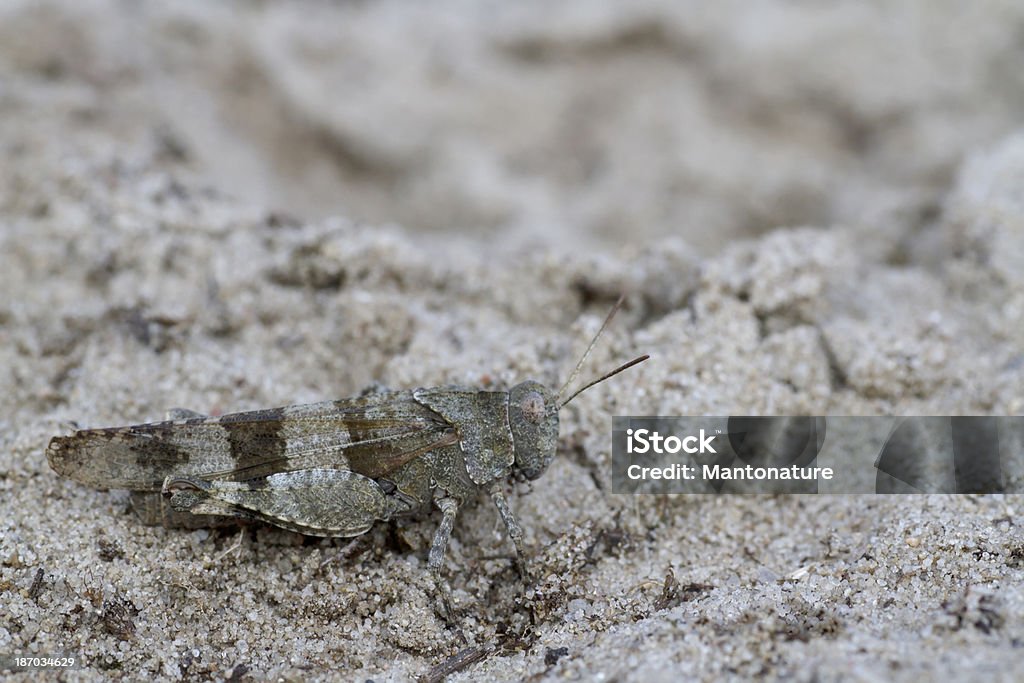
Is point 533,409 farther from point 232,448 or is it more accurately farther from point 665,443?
point 232,448

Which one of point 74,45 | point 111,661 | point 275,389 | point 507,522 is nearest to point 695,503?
point 507,522

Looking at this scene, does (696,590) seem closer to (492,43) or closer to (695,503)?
(695,503)

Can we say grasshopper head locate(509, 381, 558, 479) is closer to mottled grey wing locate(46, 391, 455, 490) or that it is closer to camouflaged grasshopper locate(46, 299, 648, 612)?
camouflaged grasshopper locate(46, 299, 648, 612)

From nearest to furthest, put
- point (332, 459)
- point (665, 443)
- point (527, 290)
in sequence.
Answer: point (332, 459) → point (665, 443) → point (527, 290)

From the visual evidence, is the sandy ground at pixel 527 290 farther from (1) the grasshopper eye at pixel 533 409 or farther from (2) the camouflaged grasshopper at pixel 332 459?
(1) the grasshopper eye at pixel 533 409
